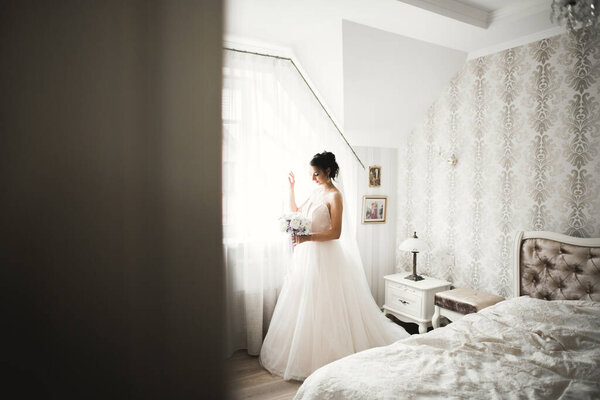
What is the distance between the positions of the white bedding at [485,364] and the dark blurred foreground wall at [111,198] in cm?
137

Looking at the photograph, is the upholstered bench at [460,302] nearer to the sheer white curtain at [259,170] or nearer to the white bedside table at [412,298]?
the white bedside table at [412,298]

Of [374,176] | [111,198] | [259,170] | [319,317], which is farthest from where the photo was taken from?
[374,176]

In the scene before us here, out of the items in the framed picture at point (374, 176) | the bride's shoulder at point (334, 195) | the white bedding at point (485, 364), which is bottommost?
the white bedding at point (485, 364)

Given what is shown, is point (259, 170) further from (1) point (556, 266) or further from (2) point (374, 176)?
(1) point (556, 266)

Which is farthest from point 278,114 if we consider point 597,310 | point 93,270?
point 93,270

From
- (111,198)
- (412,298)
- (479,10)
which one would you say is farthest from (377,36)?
(111,198)

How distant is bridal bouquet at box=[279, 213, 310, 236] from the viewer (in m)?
2.86

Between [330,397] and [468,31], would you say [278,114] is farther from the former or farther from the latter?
[330,397]

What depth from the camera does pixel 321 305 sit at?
283 centimetres

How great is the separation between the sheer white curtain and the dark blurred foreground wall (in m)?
2.70

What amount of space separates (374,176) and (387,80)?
3.73 ft

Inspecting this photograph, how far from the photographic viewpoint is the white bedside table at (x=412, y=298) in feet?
11.1

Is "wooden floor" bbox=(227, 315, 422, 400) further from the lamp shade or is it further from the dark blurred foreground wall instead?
the dark blurred foreground wall

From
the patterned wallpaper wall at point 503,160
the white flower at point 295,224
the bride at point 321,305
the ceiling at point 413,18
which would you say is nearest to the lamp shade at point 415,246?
the patterned wallpaper wall at point 503,160
